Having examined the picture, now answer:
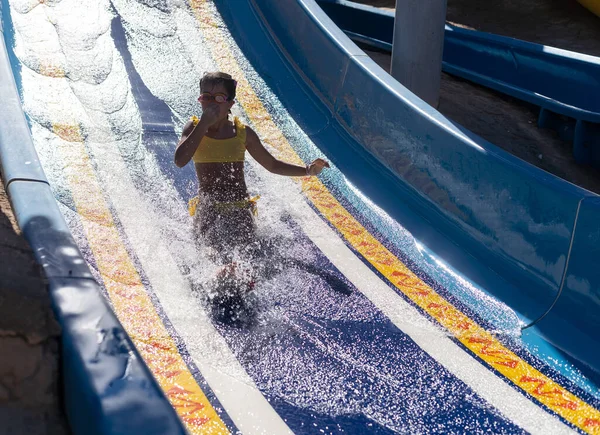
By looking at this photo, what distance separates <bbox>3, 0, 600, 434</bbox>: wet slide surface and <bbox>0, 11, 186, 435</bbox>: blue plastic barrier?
65cm

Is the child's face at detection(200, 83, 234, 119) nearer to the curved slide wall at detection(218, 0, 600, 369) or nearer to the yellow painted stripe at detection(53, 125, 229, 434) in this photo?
the yellow painted stripe at detection(53, 125, 229, 434)

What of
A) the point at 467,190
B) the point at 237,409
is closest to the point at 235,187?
the point at 467,190

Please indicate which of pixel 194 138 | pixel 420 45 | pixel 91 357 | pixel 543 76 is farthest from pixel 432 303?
pixel 543 76

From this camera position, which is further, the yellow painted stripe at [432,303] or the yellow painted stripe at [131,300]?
the yellow painted stripe at [432,303]

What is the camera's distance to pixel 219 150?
3637mm

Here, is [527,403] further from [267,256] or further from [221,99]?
[221,99]

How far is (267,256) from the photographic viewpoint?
3559 mm

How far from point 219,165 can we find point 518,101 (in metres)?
3.82

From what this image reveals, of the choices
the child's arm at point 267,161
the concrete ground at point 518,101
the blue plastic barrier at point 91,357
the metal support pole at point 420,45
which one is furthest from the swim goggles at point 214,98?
the concrete ground at point 518,101

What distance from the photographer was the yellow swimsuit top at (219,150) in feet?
11.9

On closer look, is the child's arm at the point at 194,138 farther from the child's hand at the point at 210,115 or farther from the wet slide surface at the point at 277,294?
the wet slide surface at the point at 277,294

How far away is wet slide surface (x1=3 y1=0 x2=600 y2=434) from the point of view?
8.37 ft

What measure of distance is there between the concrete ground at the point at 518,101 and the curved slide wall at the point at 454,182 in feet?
4.62

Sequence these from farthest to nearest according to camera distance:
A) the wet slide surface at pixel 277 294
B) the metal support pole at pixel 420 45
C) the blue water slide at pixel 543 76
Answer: the metal support pole at pixel 420 45 → the blue water slide at pixel 543 76 → the wet slide surface at pixel 277 294
